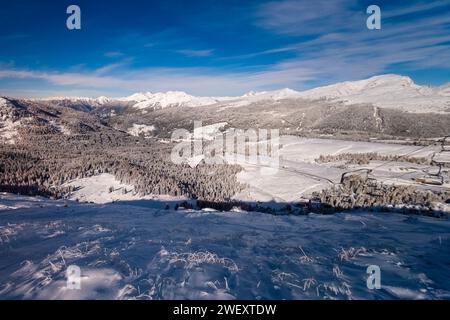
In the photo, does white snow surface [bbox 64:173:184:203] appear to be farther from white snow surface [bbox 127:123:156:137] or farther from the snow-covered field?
white snow surface [bbox 127:123:156:137]

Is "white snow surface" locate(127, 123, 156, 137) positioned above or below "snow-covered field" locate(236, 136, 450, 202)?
above

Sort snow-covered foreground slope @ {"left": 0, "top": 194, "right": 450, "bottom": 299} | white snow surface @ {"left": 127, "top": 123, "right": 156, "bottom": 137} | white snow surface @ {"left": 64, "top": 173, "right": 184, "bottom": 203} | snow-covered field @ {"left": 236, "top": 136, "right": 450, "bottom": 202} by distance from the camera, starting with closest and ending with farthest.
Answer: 1. snow-covered foreground slope @ {"left": 0, "top": 194, "right": 450, "bottom": 299}
2. snow-covered field @ {"left": 236, "top": 136, "right": 450, "bottom": 202}
3. white snow surface @ {"left": 64, "top": 173, "right": 184, "bottom": 203}
4. white snow surface @ {"left": 127, "top": 123, "right": 156, "bottom": 137}

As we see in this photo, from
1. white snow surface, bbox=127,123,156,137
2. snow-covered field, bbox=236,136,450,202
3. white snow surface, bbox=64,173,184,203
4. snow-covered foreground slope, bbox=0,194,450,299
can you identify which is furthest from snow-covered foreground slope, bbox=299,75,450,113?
white snow surface, bbox=127,123,156,137

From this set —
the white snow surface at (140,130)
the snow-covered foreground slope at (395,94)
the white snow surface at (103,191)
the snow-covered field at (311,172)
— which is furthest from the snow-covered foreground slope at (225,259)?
the white snow surface at (140,130)

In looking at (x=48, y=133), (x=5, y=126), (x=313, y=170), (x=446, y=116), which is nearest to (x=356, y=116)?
(x=446, y=116)

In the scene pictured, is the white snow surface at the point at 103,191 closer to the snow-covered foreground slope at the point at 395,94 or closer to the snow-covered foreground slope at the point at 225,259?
the snow-covered foreground slope at the point at 225,259

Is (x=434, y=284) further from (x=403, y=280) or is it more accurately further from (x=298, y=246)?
(x=298, y=246)
